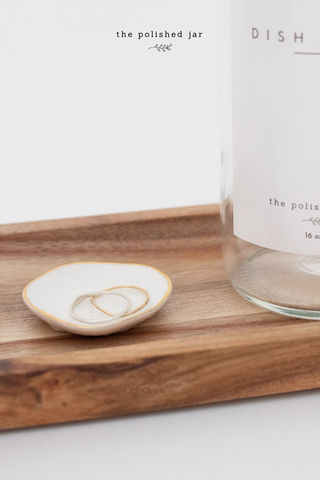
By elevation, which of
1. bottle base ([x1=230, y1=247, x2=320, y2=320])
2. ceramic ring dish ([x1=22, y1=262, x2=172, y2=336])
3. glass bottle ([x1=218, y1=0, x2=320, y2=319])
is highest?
glass bottle ([x1=218, y1=0, x2=320, y2=319])

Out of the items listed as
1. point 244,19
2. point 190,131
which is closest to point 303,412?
point 244,19

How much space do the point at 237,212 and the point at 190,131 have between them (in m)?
0.21

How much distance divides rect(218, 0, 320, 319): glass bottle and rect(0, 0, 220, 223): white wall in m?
0.16

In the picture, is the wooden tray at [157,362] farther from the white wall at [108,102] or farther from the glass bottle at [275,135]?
the white wall at [108,102]

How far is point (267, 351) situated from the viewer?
29 cm

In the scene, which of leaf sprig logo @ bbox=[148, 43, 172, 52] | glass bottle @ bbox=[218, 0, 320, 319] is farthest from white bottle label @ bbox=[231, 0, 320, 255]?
leaf sprig logo @ bbox=[148, 43, 172, 52]

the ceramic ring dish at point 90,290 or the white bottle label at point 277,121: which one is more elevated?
the white bottle label at point 277,121

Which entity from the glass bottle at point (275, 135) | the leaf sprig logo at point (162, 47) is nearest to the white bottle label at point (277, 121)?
the glass bottle at point (275, 135)

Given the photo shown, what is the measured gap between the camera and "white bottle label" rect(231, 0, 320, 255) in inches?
11.7

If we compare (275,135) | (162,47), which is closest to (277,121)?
(275,135)

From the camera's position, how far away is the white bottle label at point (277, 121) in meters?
0.30

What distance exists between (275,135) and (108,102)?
0.24 m

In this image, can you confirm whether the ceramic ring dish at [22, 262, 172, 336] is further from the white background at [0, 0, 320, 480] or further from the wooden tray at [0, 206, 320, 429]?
the white background at [0, 0, 320, 480]

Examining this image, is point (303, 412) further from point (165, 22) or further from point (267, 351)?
point (165, 22)
